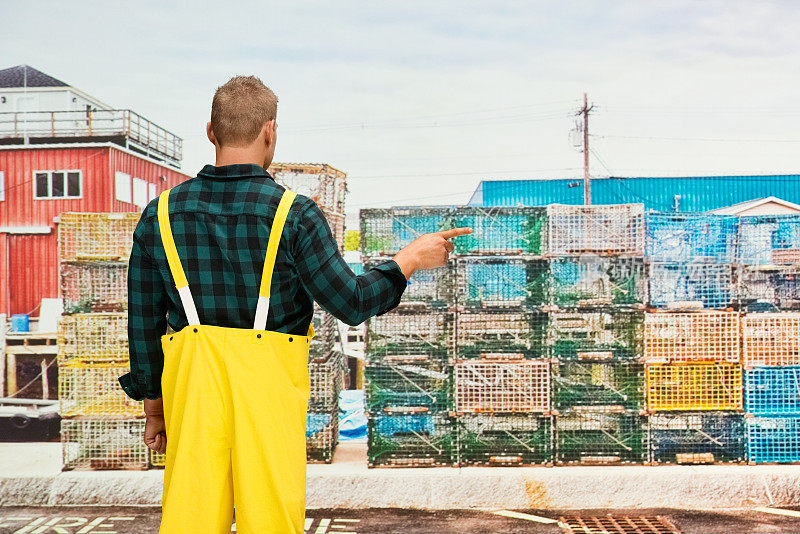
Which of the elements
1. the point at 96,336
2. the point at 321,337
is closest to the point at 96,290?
the point at 96,336

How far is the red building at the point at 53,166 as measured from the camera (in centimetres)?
632

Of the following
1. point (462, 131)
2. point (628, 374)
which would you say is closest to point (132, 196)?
point (462, 131)

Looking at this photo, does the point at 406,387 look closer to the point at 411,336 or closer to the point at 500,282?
the point at 411,336

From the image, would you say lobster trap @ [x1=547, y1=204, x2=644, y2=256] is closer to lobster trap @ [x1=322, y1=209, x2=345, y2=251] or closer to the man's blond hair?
lobster trap @ [x1=322, y1=209, x2=345, y2=251]

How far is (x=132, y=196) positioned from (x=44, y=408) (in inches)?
71.3

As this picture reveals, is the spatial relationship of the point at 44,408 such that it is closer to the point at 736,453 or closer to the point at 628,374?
the point at 628,374

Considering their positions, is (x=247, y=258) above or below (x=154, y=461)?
above

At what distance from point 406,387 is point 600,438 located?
1.48 meters

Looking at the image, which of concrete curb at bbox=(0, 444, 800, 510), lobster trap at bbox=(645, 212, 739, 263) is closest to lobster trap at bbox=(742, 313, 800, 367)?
lobster trap at bbox=(645, 212, 739, 263)

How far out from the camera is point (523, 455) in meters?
6.16

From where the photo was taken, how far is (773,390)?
6.17 meters

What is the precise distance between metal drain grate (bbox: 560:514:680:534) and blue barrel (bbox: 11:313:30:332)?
438 cm

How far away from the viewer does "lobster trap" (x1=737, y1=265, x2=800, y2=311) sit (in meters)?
6.25

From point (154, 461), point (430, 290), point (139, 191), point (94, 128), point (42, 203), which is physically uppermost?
point (94, 128)
